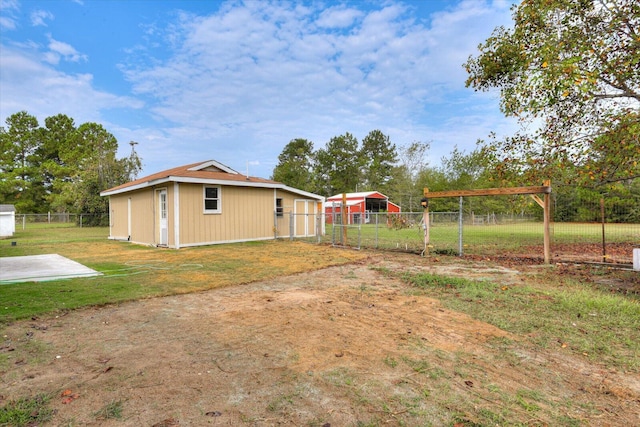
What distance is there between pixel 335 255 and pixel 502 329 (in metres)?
6.63

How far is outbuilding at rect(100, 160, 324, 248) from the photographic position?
12086mm

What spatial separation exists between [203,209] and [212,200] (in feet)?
1.78

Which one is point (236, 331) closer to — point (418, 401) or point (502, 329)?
point (418, 401)

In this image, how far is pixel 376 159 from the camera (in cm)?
4941

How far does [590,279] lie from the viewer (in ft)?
21.0

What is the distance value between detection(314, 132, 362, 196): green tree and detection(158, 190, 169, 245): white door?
36183 millimetres

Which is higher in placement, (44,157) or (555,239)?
(44,157)

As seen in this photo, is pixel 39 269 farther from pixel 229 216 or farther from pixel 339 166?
pixel 339 166

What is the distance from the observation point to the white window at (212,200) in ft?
42.0

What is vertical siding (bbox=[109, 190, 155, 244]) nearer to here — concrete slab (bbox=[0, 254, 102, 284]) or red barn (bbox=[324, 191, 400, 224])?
concrete slab (bbox=[0, 254, 102, 284])

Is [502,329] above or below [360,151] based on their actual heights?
below

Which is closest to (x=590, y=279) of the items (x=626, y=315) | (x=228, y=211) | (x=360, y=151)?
(x=626, y=315)

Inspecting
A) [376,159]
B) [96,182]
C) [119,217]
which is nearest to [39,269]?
[119,217]

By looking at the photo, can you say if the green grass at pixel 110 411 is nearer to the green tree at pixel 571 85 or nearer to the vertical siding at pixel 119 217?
the green tree at pixel 571 85
